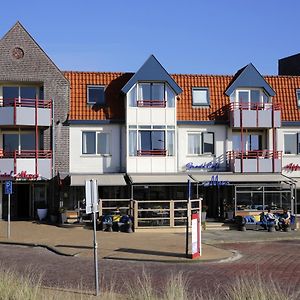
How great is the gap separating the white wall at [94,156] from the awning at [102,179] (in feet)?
3.84

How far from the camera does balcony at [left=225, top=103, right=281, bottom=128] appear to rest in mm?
35156

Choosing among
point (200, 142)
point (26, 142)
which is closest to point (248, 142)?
point (200, 142)

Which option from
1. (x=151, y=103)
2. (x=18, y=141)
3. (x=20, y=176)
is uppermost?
(x=151, y=103)

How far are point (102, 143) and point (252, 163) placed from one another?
8699 millimetres

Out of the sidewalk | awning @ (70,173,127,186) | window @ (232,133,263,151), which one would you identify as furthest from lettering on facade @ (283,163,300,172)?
awning @ (70,173,127,186)

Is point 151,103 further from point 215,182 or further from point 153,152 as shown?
point 215,182

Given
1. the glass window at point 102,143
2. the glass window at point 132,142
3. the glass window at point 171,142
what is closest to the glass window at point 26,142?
the glass window at point 102,143

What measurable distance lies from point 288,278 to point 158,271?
3688 mm

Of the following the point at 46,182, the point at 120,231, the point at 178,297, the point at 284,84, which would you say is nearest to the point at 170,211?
the point at 120,231

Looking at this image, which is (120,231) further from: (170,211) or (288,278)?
(288,278)

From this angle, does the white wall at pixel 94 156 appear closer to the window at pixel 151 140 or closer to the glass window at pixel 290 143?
the window at pixel 151 140

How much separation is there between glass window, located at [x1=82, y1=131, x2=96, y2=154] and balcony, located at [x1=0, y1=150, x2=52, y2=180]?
1.98 meters

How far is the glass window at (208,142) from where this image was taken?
35875 millimetres

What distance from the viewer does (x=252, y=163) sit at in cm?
3516
